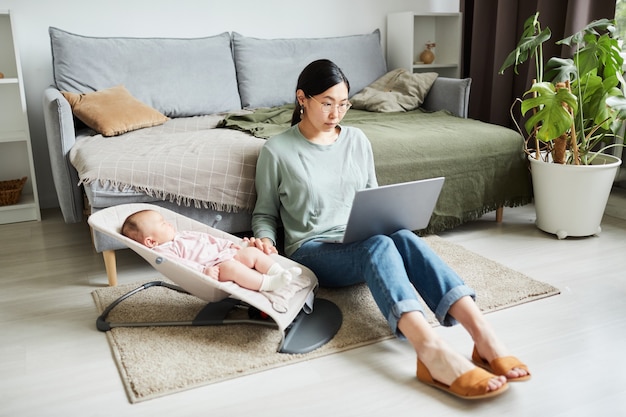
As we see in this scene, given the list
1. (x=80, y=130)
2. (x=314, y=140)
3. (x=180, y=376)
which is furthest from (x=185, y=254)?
(x=80, y=130)

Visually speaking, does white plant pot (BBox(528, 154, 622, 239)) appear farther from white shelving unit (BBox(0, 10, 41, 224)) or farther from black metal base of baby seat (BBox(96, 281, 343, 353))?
white shelving unit (BBox(0, 10, 41, 224))

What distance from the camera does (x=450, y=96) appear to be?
10.1 ft

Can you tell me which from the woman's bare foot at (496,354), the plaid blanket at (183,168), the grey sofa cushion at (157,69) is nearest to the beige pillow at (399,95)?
the grey sofa cushion at (157,69)

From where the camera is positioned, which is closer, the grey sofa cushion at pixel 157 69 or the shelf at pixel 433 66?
the grey sofa cushion at pixel 157 69

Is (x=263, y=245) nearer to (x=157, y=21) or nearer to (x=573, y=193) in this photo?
(x=573, y=193)

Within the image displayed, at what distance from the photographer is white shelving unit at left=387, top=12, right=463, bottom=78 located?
11.7 ft

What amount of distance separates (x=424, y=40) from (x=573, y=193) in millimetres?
1776

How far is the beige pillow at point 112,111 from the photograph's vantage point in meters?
2.56

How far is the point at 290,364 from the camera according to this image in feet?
5.15

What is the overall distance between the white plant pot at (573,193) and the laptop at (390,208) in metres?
0.93

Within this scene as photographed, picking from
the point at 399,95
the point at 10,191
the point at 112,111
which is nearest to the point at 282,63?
the point at 399,95

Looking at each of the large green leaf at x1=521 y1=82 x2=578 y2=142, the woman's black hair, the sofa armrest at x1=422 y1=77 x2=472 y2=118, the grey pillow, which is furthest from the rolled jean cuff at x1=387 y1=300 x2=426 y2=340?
the grey pillow

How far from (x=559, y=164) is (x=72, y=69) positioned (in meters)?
2.20

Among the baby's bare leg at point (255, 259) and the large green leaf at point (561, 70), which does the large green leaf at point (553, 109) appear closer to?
the large green leaf at point (561, 70)
